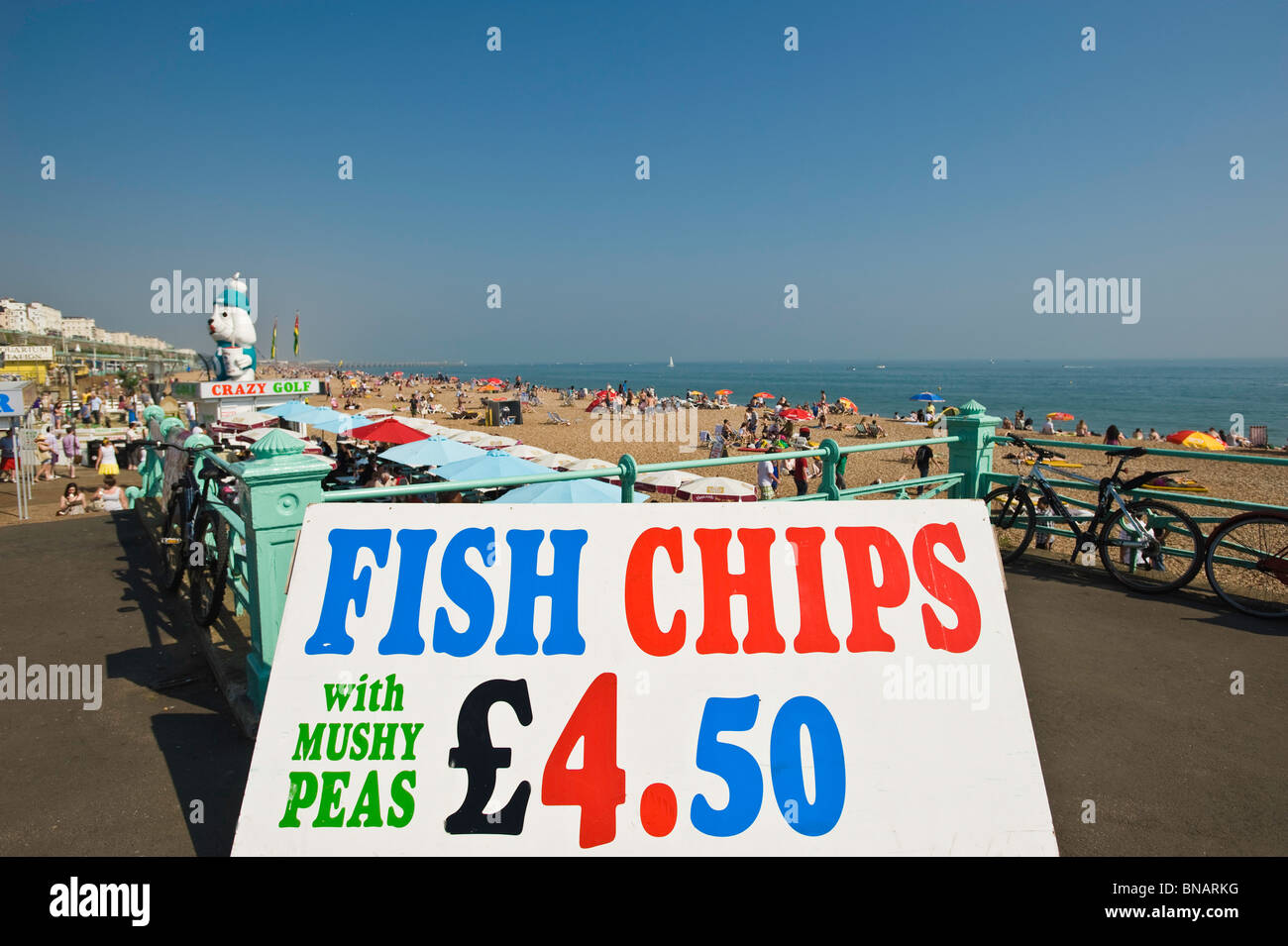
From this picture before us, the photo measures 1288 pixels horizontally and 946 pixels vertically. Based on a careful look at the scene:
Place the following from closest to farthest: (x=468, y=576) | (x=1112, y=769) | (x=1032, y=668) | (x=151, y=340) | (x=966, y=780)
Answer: (x=966, y=780), (x=468, y=576), (x=1112, y=769), (x=1032, y=668), (x=151, y=340)

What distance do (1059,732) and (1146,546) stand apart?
303 centimetres

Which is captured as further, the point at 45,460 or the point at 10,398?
the point at 45,460

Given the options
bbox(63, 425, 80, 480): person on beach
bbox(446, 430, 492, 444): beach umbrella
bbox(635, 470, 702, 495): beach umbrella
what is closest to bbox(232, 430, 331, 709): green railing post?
bbox(635, 470, 702, 495): beach umbrella

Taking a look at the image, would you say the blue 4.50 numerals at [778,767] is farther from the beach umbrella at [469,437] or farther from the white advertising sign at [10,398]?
the beach umbrella at [469,437]

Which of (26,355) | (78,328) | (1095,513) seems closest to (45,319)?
(78,328)

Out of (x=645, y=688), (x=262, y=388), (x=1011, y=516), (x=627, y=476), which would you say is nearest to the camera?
(x=645, y=688)

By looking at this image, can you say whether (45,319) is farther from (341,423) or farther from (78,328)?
(341,423)

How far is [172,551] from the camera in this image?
7.60 metres

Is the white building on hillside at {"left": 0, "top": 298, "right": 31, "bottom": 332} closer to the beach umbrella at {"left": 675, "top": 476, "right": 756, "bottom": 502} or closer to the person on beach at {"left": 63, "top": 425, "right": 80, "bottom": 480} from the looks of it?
the person on beach at {"left": 63, "top": 425, "right": 80, "bottom": 480}

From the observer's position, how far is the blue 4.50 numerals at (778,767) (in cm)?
245
